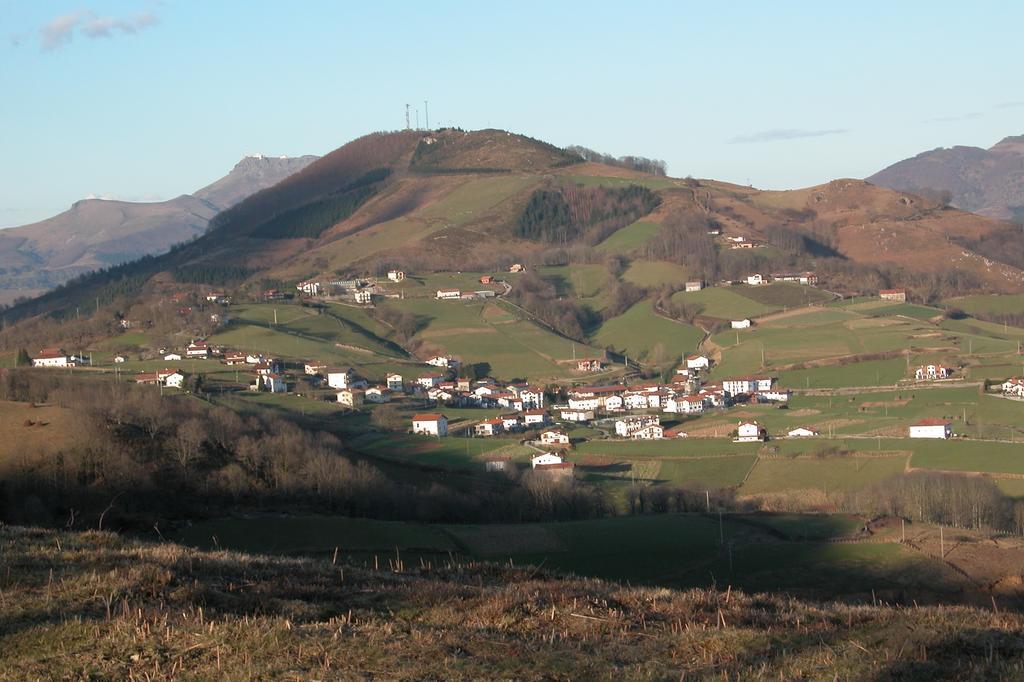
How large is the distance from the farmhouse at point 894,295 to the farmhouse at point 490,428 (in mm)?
46753

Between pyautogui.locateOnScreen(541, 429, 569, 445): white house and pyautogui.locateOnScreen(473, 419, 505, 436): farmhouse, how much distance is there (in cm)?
333

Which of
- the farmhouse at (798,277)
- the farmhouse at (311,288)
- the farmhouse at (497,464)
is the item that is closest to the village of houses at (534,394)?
the farmhouse at (497,464)

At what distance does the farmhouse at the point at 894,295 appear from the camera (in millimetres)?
98750

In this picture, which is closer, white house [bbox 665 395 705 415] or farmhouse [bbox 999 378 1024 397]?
farmhouse [bbox 999 378 1024 397]

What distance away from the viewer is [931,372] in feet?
222

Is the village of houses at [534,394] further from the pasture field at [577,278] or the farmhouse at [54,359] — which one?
the pasture field at [577,278]

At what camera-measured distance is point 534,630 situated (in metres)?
9.06

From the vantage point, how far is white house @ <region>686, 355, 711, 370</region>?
82.4 metres

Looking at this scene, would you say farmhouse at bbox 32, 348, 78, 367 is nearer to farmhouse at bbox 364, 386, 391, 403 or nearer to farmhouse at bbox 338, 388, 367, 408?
farmhouse at bbox 338, 388, 367, 408

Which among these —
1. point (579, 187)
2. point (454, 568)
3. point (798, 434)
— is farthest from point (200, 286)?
point (454, 568)

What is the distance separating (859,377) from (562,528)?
3826 cm

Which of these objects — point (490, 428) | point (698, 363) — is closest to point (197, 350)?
point (490, 428)

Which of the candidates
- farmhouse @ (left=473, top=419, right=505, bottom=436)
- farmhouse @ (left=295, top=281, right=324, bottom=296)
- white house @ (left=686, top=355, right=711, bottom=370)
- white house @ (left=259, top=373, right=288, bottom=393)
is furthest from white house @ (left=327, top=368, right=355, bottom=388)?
farmhouse @ (left=295, top=281, right=324, bottom=296)

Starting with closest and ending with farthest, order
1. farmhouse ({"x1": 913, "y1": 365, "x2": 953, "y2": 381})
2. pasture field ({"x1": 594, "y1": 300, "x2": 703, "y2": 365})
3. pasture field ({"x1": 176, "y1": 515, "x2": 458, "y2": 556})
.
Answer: pasture field ({"x1": 176, "y1": 515, "x2": 458, "y2": 556}) < farmhouse ({"x1": 913, "y1": 365, "x2": 953, "y2": 381}) < pasture field ({"x1": 594, "y1": 300, "x2": 703, "y2": 365})
